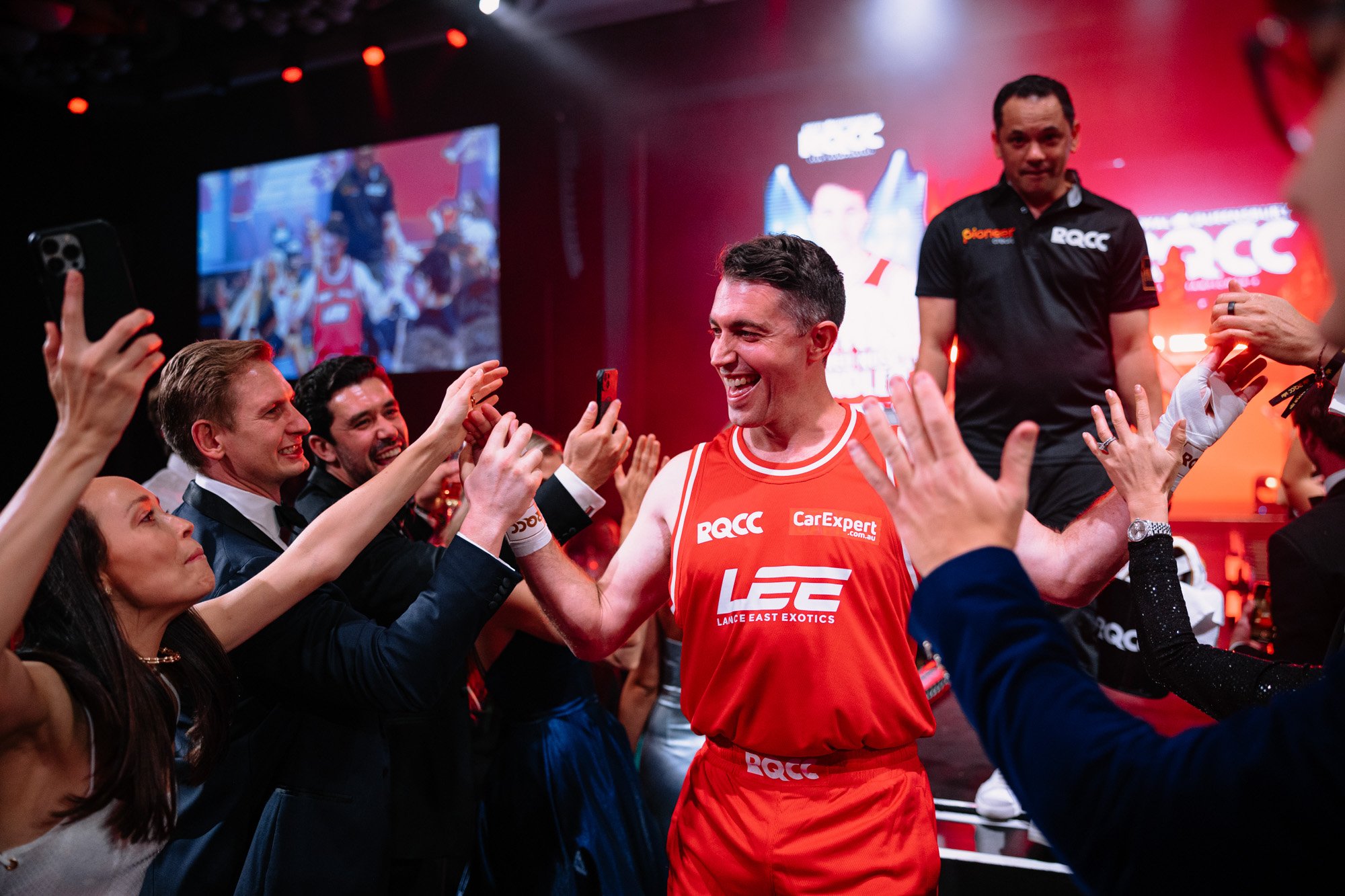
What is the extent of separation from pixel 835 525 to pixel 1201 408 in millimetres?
781

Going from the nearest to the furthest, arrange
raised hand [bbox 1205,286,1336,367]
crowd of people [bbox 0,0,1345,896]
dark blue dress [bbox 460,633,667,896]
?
crowd of people [bbox 0,0,1345,896] → raised hand [bbox 1205,286,1336,367] → dark blue dress [bbox 460,633,667,896]

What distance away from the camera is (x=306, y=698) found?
2.29m

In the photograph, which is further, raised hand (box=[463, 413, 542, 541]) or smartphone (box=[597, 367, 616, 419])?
smartphone (box=[597, 367, 616, 419])

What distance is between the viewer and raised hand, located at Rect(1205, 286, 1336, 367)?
6.31 ft

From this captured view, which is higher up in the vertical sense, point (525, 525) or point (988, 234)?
point (988, 234)

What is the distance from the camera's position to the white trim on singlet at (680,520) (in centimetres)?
211

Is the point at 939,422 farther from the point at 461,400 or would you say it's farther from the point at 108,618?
the point at 108,618

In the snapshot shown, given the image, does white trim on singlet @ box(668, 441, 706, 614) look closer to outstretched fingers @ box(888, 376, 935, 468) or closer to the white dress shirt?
the white dress shirt

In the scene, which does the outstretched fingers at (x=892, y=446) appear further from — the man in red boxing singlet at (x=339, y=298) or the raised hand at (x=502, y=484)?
the man in red boxing singlet at (x=339, y=298)

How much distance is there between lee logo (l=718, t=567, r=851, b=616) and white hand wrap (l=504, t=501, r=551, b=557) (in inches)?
16.5

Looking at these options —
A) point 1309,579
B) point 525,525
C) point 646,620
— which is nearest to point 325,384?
point 525,525

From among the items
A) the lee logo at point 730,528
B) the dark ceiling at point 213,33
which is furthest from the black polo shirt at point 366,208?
the lee logo at point 730,528

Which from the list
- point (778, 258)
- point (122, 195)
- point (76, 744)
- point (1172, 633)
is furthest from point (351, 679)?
point (122, 195)

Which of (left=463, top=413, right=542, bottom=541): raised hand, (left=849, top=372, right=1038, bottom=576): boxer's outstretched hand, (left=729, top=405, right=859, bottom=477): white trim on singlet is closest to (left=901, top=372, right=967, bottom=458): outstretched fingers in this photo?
(left=849, top=372, right=1038, bottom=576): boxer's outstretched hand
